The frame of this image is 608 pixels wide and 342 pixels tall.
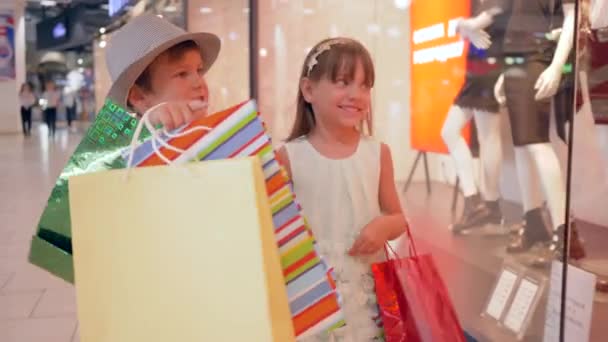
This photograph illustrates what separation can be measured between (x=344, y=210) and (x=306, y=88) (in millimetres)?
315

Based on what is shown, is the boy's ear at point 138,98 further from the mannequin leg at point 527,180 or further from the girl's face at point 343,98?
the mannequin leg at point 527,180

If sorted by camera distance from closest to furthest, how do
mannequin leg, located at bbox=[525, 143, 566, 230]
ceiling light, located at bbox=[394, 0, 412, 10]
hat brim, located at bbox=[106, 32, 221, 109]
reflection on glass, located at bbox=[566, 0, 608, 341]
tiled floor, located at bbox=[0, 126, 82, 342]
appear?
hat brim, located at bbox=[106, 32, 221, 109]
reflection on glass, located at bbox=[566, 0, 608, 341]
mannequin leg, located at bbox=[525, 143, 566, 230]
tiled floor, located at bbox=[0, 126, 82, 342]
ceiling light, located at bbox=[394, 0, 412, 10]

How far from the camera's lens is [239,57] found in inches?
259

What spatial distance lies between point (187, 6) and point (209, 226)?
6603mm

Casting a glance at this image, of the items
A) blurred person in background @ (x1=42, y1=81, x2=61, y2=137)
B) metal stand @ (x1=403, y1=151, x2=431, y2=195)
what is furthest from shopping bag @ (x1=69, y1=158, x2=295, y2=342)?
blurred person in background @ (x1=42, y1=81, x2=61, y2=137)

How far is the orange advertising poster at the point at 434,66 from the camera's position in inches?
146

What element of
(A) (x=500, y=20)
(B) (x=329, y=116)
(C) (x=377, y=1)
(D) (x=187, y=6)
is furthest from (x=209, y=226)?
(D) (x=187, y=6)

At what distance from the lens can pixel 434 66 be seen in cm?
Answer: 400

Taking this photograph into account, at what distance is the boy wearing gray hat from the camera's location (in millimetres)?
1462

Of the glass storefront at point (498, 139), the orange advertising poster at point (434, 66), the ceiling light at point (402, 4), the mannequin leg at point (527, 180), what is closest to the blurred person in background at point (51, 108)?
the glass storefront at point (498, 139)

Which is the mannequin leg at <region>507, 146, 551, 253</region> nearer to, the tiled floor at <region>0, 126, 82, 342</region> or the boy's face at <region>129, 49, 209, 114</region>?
the boy's face at <region>129, 49, 209, 114</region>

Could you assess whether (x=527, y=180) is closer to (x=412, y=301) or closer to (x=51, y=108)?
(x=412, y=301)

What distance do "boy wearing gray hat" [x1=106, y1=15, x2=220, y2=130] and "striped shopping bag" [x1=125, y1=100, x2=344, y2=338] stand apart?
1.56 ft

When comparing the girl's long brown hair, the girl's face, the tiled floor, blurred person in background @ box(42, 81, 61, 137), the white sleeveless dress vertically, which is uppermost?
the girl's long brown hair
